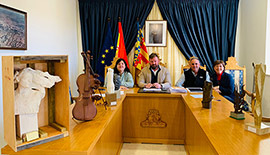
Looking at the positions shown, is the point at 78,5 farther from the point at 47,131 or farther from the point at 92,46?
the point at 47,131

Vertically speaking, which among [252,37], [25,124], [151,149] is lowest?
[151,149]

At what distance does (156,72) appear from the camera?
4.19 metres

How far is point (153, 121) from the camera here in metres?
3.49

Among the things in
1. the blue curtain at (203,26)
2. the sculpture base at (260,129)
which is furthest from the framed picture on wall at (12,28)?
the blue curtain at (203,26)

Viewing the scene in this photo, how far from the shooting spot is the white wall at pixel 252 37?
401 cm

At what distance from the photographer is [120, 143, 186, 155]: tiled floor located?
319 centimetres

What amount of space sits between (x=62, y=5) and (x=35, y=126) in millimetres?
3653

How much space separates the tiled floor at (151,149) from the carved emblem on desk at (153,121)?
0.97 ft

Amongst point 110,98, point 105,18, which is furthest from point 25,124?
point 105,18

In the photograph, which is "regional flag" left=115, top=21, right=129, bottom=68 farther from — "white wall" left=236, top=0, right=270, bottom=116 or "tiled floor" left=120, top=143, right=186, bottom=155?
"white wall" left=236, top=0, right=270, bottom=116

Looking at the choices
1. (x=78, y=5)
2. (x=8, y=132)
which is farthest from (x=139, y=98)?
(x=78, y=5)

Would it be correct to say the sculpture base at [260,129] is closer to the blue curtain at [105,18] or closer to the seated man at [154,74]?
the seated man at [154,74]

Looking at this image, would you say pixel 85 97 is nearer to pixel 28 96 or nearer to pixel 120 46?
pixel 28 96

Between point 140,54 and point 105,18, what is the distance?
115 cm
